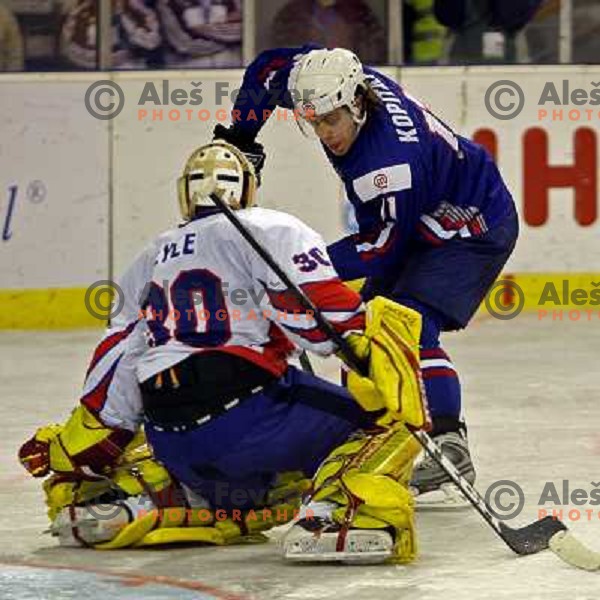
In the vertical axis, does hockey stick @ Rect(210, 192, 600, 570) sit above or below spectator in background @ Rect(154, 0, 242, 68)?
below

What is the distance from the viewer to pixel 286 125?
1074 cm

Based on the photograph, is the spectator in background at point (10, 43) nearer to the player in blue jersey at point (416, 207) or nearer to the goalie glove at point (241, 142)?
the goalie glove at point (241, 142)

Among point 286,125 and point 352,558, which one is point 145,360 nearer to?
point 352,558

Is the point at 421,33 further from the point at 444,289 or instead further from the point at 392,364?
the point at 392,364

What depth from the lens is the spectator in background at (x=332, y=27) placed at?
10961 millimetres

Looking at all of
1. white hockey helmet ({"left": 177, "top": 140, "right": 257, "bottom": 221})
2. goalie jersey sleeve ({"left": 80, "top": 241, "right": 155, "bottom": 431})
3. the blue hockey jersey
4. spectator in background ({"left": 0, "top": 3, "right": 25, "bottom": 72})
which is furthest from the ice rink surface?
spectator in background ({"left": 0, "top": 3, "right": 25, "bottom": 72})

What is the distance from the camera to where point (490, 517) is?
5.82 meters

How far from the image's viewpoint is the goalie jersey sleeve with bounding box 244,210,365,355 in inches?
221

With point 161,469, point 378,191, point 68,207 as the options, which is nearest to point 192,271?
point 161,469

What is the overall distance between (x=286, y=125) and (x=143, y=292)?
15.7 ft

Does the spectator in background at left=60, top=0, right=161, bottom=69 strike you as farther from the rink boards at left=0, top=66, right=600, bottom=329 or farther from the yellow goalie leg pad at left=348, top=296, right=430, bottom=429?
the yellow goalie leg pad at left=348, top=296, right=430, bottom=429

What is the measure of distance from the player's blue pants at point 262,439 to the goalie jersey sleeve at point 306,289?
0.68 ft

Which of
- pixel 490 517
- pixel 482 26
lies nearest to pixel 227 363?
pixel 490 517

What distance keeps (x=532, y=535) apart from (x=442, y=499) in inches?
33.2
